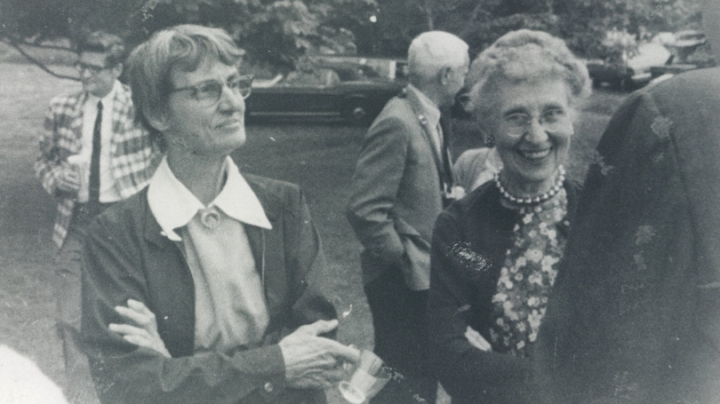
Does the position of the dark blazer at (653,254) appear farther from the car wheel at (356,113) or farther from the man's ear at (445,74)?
the car wheel at (356,113)

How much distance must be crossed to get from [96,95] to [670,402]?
3.18 metres

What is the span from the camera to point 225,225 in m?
2.00

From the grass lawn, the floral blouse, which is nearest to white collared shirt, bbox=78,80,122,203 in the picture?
the grass lawn

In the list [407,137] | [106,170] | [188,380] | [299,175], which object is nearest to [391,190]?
[407,137]

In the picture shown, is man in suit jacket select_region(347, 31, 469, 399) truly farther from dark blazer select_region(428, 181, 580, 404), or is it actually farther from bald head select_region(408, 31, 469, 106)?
dark blazer select_region(428, 181, 580, 404)

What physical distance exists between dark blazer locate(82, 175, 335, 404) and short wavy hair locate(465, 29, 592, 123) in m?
0.61

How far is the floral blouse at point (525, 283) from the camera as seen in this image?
1.93 meters

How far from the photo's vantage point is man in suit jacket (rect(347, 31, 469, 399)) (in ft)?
Answer: 10.8

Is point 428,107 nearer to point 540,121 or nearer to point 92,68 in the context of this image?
point 540,121

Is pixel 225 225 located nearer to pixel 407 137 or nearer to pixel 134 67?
pixel 134 67

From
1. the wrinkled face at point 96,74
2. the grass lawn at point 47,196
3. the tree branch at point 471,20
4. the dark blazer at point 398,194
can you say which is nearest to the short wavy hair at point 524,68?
the grass lawn at point 47,196

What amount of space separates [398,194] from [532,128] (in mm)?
1356

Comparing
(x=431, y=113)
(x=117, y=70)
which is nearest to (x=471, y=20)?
(x=431, y=113)

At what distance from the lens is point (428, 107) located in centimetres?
344
